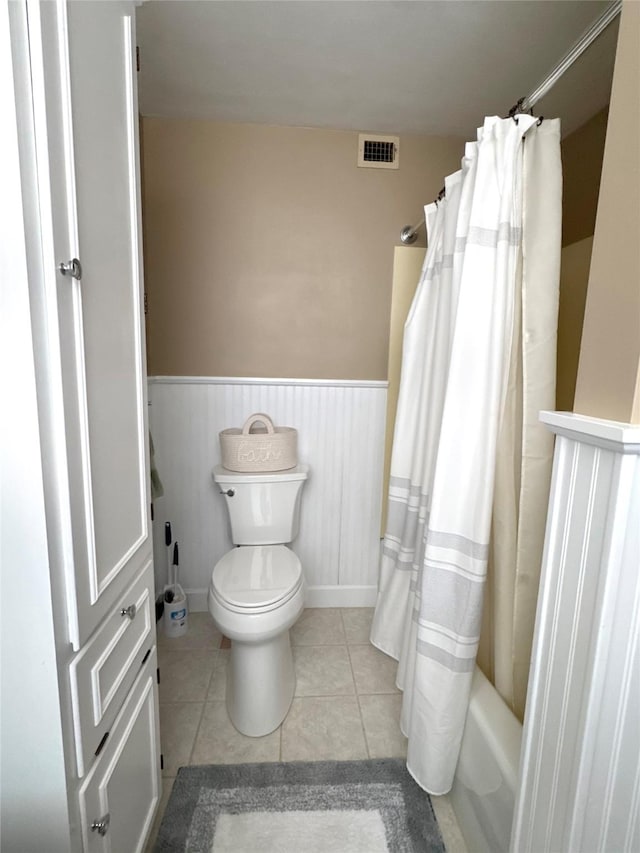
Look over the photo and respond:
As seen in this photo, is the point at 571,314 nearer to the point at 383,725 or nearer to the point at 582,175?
→ the point at 582,175

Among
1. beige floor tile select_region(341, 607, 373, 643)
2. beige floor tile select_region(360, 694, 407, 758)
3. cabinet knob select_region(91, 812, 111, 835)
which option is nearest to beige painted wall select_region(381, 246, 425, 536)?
beige floor tile select_region(341, 607, 373, 643)

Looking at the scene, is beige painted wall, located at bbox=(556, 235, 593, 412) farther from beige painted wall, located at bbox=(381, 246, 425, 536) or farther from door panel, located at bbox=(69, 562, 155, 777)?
door panel, located at bbox=(69, 562, 155, 777)

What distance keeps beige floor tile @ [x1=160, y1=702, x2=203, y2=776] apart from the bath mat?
4 cm

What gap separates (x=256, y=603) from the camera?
1.33 meters

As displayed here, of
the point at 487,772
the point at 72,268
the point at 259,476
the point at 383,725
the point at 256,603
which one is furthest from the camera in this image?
the point at 259,476

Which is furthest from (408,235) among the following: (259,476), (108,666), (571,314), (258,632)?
(108,666)

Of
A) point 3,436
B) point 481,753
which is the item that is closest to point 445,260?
point 3,436

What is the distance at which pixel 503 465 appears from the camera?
106 cm

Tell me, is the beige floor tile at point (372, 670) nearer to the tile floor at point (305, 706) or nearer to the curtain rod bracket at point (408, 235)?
the tile floor at point (305, 706)

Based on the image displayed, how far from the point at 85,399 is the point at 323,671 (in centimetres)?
153

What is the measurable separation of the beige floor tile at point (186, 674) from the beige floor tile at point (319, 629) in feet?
1.27

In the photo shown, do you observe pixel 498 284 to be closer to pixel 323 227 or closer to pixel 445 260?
pixel 445 260

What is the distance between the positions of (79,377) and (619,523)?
33.6 inches

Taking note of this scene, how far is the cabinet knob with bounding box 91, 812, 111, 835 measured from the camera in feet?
2.38
